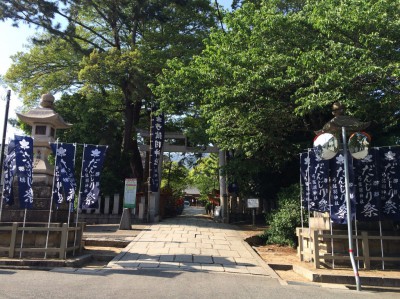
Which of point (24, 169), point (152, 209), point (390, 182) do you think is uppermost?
point (24, 169)

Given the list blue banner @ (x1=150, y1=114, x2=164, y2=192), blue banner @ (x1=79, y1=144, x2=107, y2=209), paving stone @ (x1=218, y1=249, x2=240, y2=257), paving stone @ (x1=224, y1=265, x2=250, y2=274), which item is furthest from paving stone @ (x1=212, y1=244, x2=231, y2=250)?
blue banner @ (x1=150, y1=114, x2=164, y2=192)

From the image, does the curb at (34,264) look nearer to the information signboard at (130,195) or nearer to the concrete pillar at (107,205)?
the information signboard at (130,195)

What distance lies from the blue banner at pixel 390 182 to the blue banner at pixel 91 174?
7.43 meters

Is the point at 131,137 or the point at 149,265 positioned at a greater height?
the point at 131,137

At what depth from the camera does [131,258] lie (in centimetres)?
905

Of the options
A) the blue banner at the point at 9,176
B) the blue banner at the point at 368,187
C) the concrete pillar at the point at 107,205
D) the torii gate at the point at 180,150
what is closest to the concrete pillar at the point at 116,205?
the concrete pillar at the point at 107,205

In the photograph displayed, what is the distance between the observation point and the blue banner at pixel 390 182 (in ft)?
28.6

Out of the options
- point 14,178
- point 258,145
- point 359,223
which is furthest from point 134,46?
point 359,223

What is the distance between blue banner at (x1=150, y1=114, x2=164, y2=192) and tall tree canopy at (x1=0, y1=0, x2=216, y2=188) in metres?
1.43

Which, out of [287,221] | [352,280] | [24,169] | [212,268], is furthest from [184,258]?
[287,221]

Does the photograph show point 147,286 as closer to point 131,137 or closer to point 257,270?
point 257,270

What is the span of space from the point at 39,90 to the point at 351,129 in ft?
64.5

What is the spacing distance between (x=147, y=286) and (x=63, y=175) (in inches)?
177

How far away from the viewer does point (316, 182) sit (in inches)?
385
